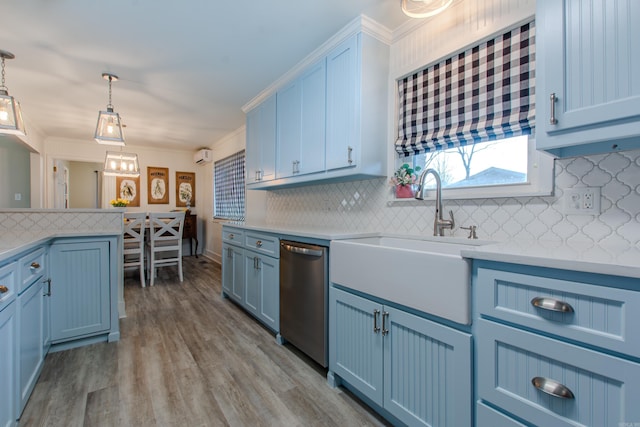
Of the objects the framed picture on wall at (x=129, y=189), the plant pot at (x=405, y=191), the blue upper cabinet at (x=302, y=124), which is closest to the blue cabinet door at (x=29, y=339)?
the blue upper cabinet at (x=302, y=124)

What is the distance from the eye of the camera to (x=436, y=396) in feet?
3.99

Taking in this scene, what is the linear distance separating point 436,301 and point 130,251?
13.9 feet

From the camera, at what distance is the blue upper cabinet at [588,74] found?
0.96 metres

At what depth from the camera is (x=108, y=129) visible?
2732 millimetres

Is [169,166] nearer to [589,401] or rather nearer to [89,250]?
[89,250]

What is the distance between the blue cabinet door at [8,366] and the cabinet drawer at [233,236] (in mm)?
1701

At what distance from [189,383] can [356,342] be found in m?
1.09

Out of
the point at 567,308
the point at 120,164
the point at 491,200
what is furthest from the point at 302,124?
the point at 120,164

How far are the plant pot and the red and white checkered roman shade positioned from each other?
251mm

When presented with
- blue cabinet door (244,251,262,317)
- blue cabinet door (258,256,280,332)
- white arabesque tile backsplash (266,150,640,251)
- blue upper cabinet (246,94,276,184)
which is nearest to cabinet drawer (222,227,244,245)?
blue cabinet door (244,251,262,317)

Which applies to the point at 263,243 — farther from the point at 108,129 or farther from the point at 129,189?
the point at 129,189

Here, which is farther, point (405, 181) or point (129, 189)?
point (129, 189)

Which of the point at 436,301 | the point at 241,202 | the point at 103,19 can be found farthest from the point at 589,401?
the point at 241,202

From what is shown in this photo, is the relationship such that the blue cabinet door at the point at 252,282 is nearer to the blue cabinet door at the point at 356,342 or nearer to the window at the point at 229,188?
the blue cabinet door at the point at 356,342
